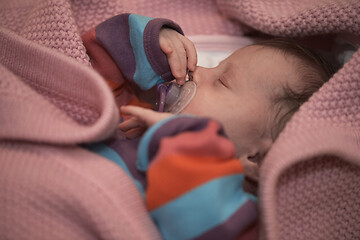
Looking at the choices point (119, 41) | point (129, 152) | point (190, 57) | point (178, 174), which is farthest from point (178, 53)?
point (178, 174)

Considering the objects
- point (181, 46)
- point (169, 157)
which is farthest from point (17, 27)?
point (169, 157)

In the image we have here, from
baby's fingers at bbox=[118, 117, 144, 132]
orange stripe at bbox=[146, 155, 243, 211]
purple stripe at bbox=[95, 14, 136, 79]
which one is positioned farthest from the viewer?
purple stripe at bbox=[95, 14, 136, 79]

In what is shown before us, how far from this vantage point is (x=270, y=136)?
0.85 metres

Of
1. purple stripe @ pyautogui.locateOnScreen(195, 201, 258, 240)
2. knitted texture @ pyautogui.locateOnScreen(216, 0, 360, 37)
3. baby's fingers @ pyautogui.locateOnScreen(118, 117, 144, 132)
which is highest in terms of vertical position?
knitted texture @ pyautogui.locateOnScreen(216, 0, 360, 37)

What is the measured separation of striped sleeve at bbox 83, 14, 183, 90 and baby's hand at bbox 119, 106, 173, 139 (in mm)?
164

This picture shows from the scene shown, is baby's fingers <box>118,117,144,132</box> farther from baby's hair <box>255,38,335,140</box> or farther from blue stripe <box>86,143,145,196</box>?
baby's hair <box>255,38,335,140</box>

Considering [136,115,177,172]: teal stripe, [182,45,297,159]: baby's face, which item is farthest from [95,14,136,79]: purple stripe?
[136,115,177,172]: teal stripe

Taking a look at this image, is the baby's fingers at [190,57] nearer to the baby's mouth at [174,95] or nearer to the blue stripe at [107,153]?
the baby's mouth at [174,95]

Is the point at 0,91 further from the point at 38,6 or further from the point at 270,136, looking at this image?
the point at 270,136

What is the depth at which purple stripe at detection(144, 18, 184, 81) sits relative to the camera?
34.4 inches

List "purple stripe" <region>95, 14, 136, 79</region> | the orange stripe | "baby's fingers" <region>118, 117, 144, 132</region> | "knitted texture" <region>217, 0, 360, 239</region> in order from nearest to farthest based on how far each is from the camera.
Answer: the orange stripe < "knitted texture" <region>217, 0, 360, 239</region> < "baby's fingers" <region>118, 117, 144, 132</region> < "purple stripe" <region>95, 14, 136, 79</region>

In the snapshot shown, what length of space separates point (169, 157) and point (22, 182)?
1.00ft

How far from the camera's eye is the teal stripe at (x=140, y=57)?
90 centimetres

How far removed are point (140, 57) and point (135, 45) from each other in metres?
0.04
